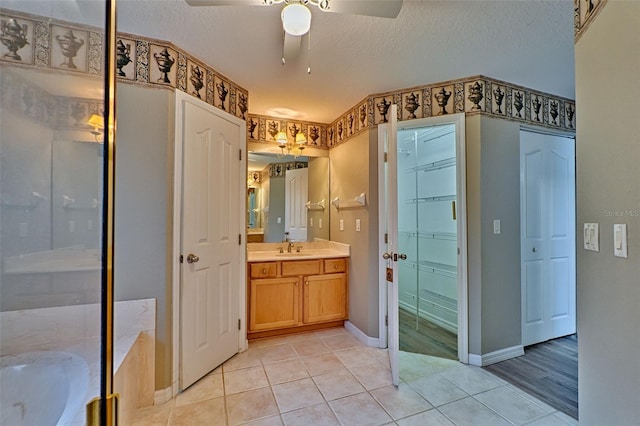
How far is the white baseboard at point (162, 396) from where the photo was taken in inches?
70.1

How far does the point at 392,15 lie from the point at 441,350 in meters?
2.59

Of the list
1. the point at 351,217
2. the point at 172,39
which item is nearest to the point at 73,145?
the point at 172,39

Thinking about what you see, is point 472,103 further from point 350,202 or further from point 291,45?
point 291,45

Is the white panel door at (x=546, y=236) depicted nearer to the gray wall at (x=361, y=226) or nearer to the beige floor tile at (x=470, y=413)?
the beige floor tile at (x=470, y=413)

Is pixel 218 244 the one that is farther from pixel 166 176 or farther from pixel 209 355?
pixel 209 355

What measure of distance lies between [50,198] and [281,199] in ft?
7.54

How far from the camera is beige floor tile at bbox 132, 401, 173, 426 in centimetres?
161

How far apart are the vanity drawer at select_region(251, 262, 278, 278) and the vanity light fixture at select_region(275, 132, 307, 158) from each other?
1.25 metres

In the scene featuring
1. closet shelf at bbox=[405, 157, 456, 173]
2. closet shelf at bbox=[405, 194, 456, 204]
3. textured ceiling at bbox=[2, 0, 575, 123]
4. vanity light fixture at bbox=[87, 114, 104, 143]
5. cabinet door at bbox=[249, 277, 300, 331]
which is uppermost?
textured ceiling at bbox=[2, 0, 575, 123]

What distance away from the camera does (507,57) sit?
6.51 ft

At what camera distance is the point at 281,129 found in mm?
3195

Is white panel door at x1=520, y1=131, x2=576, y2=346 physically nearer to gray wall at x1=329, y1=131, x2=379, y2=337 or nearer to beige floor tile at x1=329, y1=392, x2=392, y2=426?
gray wall at x1=329, y1=131, x2=379, y2=337

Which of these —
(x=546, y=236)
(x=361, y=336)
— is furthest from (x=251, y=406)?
(x=546, y=236)

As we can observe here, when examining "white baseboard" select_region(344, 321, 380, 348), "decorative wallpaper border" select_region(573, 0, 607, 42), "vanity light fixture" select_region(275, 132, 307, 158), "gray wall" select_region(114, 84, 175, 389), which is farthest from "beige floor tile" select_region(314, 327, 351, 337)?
"decorative wallpaper border" select_region(573, 0, 607, 42)
